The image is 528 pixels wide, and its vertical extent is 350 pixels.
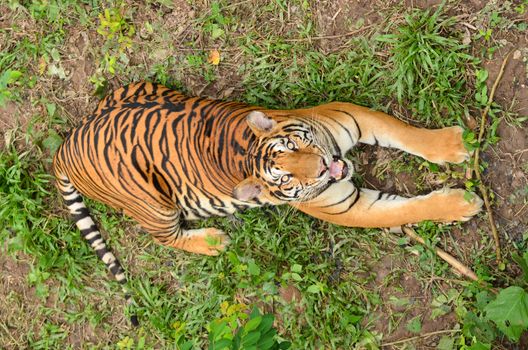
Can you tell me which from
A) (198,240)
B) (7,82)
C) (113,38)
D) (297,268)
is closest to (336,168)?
(297,268)

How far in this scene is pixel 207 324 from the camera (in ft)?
12.3

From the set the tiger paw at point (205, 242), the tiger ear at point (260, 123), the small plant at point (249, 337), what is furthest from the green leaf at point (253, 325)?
the tiger paw at point (205, 242)

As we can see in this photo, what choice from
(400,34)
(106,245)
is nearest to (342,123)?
(400,34)

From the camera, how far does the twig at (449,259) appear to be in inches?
127

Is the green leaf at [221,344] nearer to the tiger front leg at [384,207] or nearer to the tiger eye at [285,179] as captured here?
the tiger eye at [285,179]

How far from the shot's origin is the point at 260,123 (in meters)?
2.95

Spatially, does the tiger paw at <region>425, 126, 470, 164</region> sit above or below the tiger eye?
below

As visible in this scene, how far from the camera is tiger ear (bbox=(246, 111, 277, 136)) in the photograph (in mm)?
2916

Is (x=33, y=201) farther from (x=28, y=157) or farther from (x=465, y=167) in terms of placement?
(x=465, y=167)

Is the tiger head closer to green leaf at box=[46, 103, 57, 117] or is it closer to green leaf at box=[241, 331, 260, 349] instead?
green leaf at box=[241, 331, 260, 349]

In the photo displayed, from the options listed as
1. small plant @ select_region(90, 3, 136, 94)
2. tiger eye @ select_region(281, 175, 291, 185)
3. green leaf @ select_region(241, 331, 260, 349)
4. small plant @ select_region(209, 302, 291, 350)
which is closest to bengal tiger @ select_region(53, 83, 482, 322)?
tiger eye @ select_region(281, 175, 291, 185)

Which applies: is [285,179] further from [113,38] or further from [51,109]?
[51,109]

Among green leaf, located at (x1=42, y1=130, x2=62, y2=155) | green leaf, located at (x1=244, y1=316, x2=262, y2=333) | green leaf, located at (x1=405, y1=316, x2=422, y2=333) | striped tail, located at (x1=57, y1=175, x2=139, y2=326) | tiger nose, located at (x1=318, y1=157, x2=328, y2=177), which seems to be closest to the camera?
green leaf, located at (x1=244, y1=316, x2=262, y2=333)

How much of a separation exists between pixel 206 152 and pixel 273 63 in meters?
0.82
